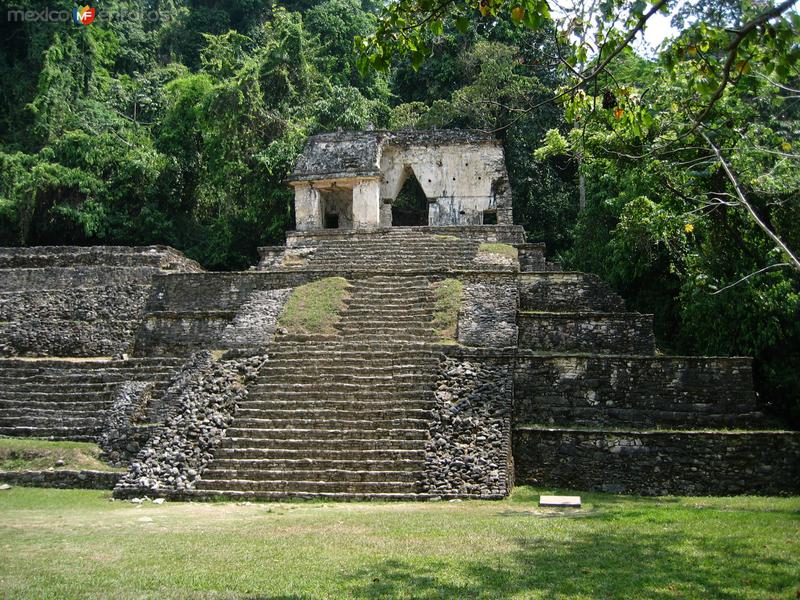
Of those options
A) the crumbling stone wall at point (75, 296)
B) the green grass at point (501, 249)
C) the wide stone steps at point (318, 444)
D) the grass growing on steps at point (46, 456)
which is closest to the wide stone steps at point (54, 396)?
the grass growing on steps at point (46, 456)

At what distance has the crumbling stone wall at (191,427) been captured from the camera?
36.2 ft

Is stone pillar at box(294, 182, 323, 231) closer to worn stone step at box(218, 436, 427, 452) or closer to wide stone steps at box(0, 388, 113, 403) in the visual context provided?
wide stone steps at box(0, 388, 113, 403)

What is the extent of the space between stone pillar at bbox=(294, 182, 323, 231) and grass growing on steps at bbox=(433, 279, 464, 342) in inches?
228

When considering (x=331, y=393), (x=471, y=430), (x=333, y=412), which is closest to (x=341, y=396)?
(x=331, y=393)

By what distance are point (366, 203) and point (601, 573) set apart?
15.0 meters

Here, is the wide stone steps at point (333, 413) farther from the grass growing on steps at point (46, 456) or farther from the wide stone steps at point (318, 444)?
the grass growing on steps at point (46, 456)

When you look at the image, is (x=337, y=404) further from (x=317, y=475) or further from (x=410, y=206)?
(x=410, y=206)

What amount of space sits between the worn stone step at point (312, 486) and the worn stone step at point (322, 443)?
0.61 m

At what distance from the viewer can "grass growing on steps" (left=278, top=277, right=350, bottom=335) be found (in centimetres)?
1425

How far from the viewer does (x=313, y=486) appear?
10.7 meters

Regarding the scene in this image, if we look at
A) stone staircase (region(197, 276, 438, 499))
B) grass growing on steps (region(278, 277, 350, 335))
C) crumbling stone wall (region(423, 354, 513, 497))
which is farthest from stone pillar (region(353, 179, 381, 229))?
crumbling stone wall (region(423, 354, 513, 497))

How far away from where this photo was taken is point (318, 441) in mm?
11406

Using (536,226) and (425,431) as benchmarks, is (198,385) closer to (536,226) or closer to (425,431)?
(425,431)

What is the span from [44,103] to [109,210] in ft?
18.7
